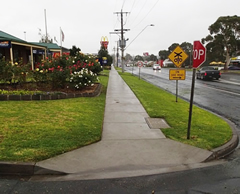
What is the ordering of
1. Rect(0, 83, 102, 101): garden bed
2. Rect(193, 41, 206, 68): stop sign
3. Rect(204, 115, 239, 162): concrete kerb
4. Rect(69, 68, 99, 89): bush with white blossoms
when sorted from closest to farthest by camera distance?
1. Rect(204, 115, 239, 162): concrete kerb
2. Rect(193, 41, 206, 68): stop sign
3. Rect(0, 83, 102, 101): garden bed
4. Rect(69, 68, 99, 89): bush with white blossoms

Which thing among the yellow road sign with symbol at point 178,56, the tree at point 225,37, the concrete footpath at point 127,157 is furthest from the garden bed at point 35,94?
the tree at point 225,37

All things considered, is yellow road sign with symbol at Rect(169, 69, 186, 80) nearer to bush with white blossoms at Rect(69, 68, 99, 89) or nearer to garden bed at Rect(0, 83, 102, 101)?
garden bed at Rect(0, 83, 102, 101)

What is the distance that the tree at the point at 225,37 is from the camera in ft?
159

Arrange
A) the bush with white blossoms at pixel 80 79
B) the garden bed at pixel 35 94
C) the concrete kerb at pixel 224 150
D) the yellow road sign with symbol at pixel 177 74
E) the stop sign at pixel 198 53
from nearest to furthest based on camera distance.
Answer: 1. the concrete kerb at pixel 224 150
2. the stop sign at pixel 198 53
3. the garden bed at pixel 35 94
4. the yellow road sign with symbol at pixel 177 74
5. the bush with white blossoms at pixel 80 79

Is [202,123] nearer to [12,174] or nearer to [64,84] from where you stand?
[12,174]

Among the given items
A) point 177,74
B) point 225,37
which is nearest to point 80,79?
point 177,74

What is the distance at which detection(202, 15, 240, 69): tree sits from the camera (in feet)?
159

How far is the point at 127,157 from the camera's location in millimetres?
4742

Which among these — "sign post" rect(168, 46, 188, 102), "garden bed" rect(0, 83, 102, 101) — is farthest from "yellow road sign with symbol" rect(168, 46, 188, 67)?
"garden bed" rect(0, 83, 102, 101)

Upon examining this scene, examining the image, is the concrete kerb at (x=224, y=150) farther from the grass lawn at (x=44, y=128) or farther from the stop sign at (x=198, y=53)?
the grass lawn at (x=44, y=128)

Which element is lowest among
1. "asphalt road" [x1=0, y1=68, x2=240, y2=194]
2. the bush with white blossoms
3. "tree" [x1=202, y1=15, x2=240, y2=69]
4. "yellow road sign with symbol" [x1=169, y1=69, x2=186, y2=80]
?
"asphalt road" [x1=0, y1=68, x2=240, y2=194]

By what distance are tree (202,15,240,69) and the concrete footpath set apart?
49.2 m

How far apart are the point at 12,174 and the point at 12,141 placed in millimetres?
1213

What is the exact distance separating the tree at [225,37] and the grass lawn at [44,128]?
4750 centimetres
